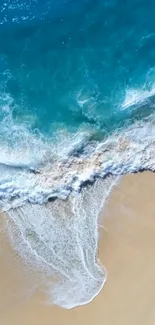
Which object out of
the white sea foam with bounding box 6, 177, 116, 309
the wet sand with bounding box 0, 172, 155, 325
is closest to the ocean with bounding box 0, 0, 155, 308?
the white sea foam with bounding box 6, 177, 116, 309

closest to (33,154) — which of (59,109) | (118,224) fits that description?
(59,109)

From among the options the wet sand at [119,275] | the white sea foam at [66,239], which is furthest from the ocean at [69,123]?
the wet sand at [119,275]

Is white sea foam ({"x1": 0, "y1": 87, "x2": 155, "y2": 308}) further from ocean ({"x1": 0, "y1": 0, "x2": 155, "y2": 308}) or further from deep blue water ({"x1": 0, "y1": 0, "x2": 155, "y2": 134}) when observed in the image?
deep blue water ({"x1": 0, "y1": 0, "x2": 155, "y2": 134})

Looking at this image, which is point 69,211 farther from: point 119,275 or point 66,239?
point 119,275

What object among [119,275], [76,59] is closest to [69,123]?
[76,59]

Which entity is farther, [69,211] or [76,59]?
[76,59]

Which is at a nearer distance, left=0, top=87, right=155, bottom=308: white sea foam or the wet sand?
the wet sand
